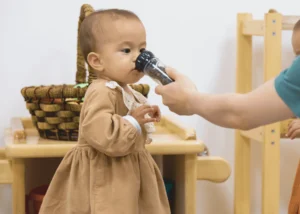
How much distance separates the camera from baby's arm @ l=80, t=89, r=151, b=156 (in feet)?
3.30

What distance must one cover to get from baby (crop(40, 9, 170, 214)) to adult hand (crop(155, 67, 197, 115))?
75mm

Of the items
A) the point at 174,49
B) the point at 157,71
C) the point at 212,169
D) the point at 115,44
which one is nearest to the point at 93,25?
the point at 115,44

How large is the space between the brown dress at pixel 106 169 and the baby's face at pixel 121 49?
0.11 feet

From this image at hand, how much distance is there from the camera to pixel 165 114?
1739 millimetres

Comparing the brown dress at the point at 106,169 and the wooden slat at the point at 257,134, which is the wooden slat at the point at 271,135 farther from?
the brown dress at the point at 106,169

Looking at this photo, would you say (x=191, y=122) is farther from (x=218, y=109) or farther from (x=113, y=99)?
(x=218, y=109)

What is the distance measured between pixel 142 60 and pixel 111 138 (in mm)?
154

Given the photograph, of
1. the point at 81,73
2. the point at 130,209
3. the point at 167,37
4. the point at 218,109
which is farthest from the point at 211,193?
the point at 218,109

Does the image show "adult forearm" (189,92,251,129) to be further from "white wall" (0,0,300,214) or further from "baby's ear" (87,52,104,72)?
"white wall" (0,0,300,214)

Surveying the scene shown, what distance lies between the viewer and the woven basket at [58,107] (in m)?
1.31

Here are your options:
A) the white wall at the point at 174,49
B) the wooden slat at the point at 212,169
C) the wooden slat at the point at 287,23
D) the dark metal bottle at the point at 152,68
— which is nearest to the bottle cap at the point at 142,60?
the dark metal bottle at the point at 152,68

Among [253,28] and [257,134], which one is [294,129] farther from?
[253,28]

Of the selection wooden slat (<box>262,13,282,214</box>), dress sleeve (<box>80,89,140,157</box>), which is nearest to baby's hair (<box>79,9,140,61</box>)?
dress sleeve (<box>80,89,140,157</box>)

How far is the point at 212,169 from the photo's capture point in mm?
1382
